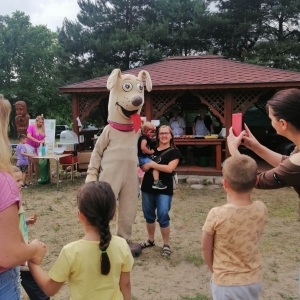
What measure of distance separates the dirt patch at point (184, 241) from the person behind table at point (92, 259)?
1.79m

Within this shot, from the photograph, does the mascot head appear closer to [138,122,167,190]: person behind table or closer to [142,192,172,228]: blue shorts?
[138,122,167,190]: person behind table

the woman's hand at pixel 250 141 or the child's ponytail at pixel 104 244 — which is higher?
the woman's hand at pixel 250 141

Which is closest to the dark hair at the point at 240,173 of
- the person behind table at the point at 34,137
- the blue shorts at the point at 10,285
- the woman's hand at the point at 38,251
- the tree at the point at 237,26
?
the woman's hand at the point at 38,251

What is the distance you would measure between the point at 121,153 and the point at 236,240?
231cm

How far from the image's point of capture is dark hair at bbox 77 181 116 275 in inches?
64.1

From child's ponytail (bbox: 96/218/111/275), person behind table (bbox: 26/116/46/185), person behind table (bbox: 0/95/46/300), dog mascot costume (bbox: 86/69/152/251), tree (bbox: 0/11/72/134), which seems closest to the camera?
person behind table (bbox: 0/95/46/300)

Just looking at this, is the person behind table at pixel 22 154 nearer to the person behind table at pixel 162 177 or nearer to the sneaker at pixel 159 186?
the person behind table at pixel 162 177

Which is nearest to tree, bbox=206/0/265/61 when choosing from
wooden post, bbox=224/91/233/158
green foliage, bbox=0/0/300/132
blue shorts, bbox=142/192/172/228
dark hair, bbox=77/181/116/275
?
green foliage, bbox=0/0/300/132

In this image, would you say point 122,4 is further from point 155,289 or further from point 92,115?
point 155,289

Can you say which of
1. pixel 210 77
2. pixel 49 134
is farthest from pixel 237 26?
pixel 49 134

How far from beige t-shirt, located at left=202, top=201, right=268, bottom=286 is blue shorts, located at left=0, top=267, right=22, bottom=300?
40.5 inches

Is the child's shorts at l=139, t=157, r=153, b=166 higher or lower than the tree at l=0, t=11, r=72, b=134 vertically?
lower

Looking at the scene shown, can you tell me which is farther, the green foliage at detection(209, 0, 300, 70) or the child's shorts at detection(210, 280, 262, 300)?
the green foliage at detection(209, 0, 300, 70)

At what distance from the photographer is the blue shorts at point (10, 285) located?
4.98ft
